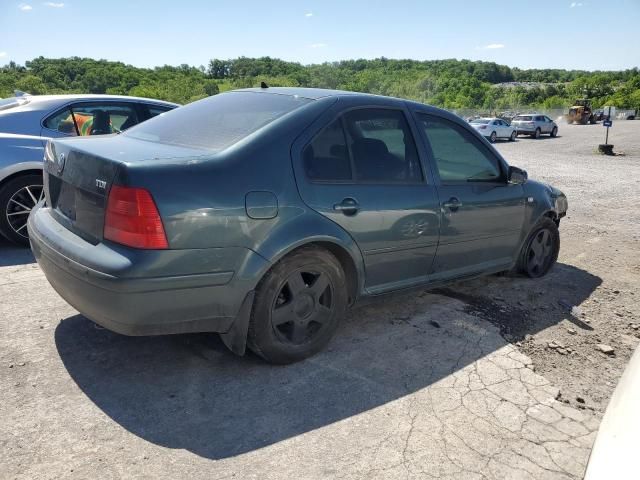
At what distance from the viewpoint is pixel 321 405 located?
2852 mm

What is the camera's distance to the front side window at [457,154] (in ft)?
12.9

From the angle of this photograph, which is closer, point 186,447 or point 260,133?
point 186,447

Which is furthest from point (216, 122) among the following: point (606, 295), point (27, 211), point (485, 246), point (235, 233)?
point (606, 295)

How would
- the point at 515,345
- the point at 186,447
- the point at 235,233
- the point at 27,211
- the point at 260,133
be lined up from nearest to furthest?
the point at 186,447 < the point at 235,233 < the point at 260,133 < the point at 515,345 < the point at 27,211

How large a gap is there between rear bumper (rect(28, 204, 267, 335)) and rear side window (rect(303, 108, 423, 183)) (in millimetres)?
796

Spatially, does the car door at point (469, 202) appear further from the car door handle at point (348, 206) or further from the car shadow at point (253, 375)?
the car door handle at point (348, 206)

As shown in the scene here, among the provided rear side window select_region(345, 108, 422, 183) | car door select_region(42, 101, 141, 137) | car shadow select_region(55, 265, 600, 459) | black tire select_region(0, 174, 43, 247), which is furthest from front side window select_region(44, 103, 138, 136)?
rear side window select_region(345, 108, 422, 183)

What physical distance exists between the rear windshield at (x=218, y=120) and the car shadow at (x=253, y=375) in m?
1.32

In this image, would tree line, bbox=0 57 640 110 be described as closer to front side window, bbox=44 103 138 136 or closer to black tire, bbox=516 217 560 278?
front side window, bbox=44 103 138 136

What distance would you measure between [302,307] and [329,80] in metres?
74.7

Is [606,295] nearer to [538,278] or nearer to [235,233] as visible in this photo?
[538,278]

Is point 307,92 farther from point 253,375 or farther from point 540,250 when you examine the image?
point 540,250

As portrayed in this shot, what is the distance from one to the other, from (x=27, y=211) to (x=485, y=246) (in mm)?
4473

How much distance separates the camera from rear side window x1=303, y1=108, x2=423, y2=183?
128 inches
